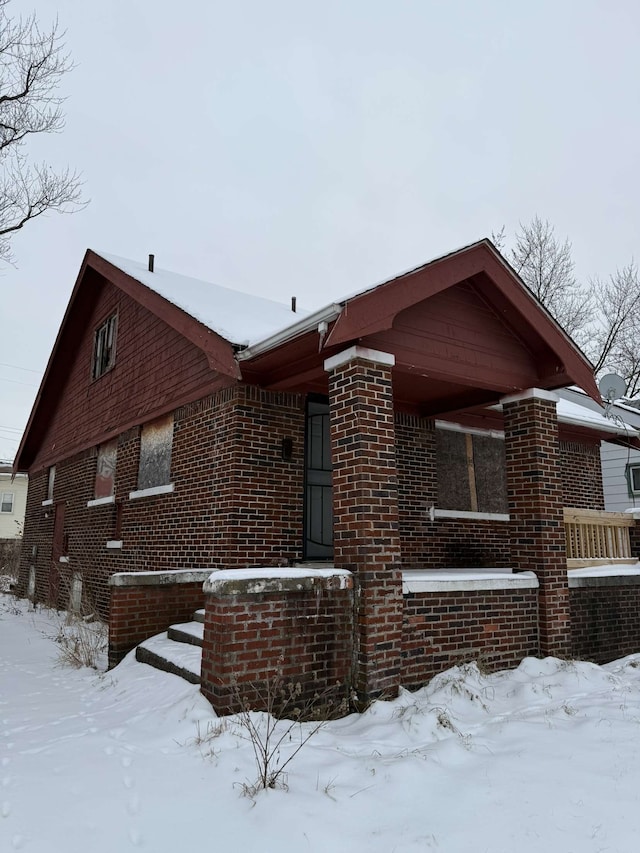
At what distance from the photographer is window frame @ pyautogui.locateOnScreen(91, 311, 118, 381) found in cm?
1212

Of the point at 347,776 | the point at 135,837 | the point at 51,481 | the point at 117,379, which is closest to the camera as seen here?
the point at 135,837

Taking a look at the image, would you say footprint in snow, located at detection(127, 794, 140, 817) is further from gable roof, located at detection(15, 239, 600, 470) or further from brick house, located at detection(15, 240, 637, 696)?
gable roof, located at detection(15, 239, 600, 470)

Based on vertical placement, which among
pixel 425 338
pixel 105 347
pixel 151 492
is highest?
pixel 105 347

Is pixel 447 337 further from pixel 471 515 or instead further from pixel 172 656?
pixel 172 656

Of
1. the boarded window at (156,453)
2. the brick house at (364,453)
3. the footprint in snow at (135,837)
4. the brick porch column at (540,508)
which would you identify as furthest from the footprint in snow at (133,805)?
the boarded window at (156,453)

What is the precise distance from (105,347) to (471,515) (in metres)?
8.12

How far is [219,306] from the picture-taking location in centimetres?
910

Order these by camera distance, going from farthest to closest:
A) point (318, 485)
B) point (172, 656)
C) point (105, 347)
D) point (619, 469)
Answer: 1. point (619, 469)
2. point (105, 347)
3. point (318, 485)
4. point (172, 656)

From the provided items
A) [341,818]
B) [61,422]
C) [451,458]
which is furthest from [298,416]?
[61,422]

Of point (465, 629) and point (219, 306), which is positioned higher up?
point (219, 306)

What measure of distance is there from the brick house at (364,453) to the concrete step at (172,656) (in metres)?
0.43

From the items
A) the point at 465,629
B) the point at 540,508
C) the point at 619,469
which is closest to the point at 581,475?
the point at 619,469

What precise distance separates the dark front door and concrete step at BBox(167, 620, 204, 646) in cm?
235

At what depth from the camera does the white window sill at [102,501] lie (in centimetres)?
1079
